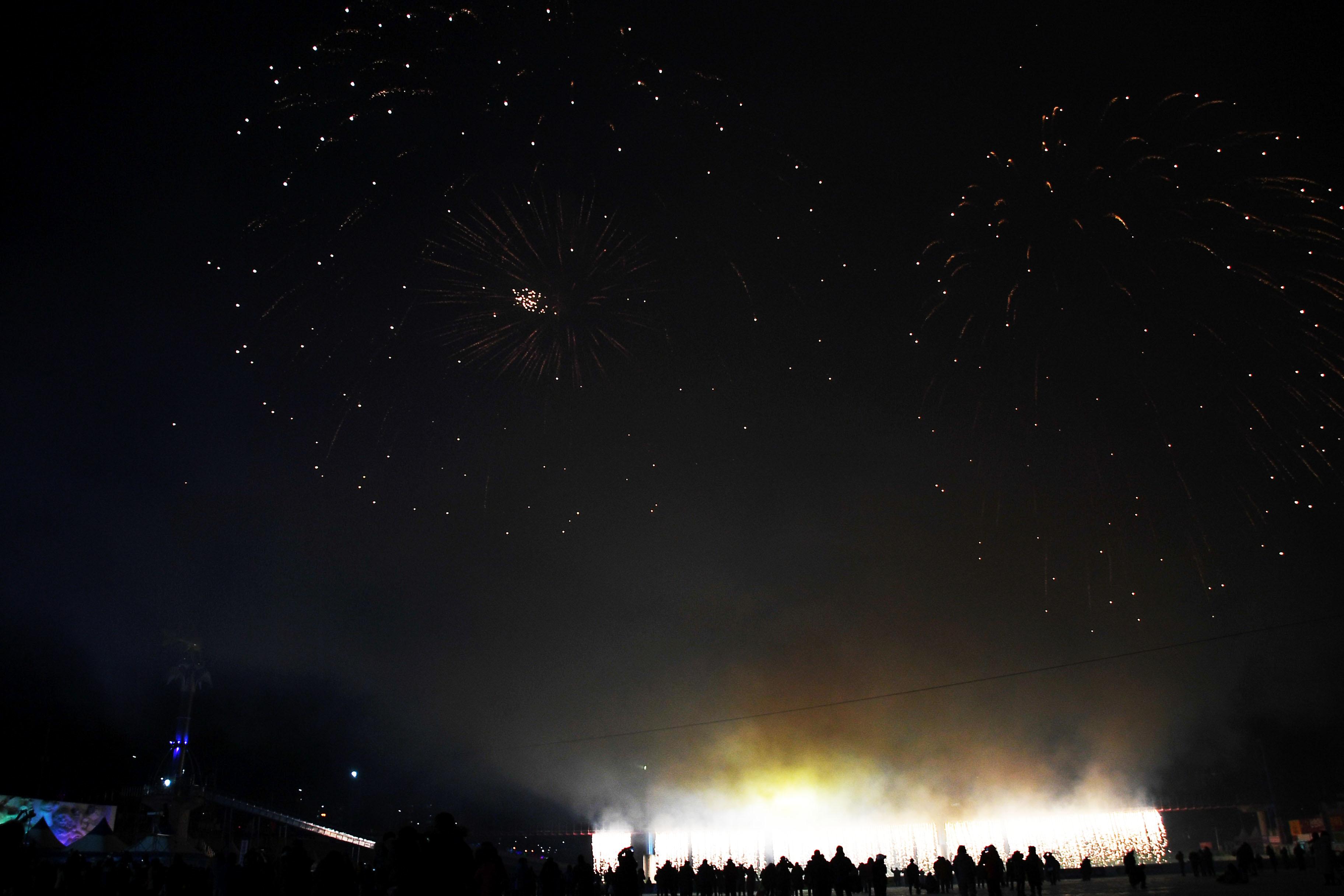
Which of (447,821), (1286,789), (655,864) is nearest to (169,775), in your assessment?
(655,864)

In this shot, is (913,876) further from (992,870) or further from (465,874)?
(465,874)

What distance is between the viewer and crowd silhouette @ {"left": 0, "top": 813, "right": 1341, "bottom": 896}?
8.44 m

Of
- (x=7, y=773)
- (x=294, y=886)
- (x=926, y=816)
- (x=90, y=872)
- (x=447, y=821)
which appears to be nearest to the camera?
(x=447, y=821)

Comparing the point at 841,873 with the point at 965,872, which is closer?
the point at 965,872

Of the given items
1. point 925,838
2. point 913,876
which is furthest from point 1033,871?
point 925,838

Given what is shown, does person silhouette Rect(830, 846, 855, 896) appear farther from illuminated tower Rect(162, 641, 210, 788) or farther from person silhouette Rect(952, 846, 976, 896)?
illuminated tower Rect(162, 641, 210, 788)

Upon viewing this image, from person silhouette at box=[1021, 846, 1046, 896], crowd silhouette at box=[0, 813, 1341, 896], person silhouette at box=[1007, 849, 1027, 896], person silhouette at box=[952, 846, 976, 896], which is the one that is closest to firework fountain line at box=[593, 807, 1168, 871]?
crowd silhouette at box=[0, 813, 1341, 896]

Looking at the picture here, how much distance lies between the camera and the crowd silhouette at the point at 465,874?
844 cm

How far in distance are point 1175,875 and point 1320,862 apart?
13.3 metres

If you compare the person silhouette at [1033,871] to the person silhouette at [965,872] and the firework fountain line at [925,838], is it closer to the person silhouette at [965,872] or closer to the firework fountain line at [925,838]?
the person silhouette at [965,872]

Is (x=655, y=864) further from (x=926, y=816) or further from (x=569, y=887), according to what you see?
(x=569, y=887)

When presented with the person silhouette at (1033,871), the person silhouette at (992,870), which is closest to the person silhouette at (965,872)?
the person silhouette at (992,870)

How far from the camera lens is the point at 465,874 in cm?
825

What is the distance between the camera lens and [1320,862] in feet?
73.0
